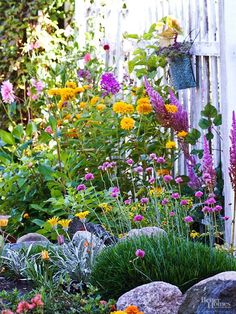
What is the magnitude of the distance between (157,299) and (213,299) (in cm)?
24

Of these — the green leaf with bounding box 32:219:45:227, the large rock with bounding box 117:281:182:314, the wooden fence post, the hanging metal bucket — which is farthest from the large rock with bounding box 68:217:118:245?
the hanging metal bucket

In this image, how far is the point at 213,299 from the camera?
2.90 meters

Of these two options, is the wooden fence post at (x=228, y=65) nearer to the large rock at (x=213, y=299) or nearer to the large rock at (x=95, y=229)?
the large rock at (x=95, y=229)

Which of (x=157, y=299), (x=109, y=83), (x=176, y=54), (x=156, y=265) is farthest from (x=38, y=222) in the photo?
A: (x=157, y=299)

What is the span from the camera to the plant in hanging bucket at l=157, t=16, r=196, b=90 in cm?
573

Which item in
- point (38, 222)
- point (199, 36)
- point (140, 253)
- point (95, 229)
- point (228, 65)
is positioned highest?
point (199, 36)

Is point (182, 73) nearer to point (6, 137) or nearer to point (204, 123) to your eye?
point (204, 123)

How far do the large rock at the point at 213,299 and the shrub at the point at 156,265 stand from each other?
360 mm

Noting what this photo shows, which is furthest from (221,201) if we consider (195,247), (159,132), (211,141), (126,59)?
(126,59)

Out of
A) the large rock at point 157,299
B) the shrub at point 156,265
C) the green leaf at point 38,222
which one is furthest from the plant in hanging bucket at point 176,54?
the large rock at point 157,299

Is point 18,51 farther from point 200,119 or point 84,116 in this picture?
point 200,119

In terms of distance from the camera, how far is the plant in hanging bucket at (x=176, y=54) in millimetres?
5730

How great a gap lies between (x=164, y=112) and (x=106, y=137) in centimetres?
83

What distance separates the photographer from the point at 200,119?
17.4 ft
